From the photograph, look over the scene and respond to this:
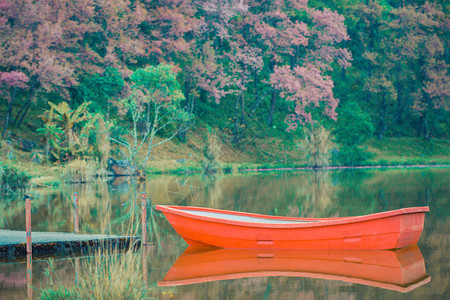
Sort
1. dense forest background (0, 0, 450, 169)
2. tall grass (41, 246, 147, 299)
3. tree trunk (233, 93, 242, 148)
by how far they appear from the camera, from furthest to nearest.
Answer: tree trunk (233, 93, 242, 148) → dense forest background (0, 0, 450, 169) → tall grass (41, 246, 147, 299)

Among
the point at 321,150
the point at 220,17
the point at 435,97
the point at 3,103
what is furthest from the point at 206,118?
the point at 435,97

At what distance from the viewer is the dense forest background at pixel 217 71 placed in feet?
108

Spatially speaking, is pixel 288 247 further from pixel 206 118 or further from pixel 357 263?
pixel 206 118

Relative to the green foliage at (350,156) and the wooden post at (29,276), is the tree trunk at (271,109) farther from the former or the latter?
the wooden post at (29,276)

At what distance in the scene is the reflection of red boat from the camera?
933cm

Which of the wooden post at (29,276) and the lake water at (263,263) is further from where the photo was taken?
the lake water at (263,263)

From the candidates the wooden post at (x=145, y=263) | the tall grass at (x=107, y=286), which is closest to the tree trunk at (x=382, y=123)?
the wooden post at (x=145, y=263)

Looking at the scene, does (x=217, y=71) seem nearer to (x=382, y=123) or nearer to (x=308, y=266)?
(x=382, y=123)

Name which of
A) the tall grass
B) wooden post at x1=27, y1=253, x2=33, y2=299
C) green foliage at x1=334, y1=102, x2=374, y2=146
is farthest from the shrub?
the tall grass

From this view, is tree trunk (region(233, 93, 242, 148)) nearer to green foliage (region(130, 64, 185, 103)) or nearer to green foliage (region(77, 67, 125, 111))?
green foliage (region(130, 64, 185, 103))

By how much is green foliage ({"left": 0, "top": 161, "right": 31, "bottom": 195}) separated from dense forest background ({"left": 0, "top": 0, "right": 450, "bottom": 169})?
5.87 meters

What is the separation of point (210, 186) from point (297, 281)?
16998 mm

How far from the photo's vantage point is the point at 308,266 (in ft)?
33.4

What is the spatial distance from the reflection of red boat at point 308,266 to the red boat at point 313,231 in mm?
154
